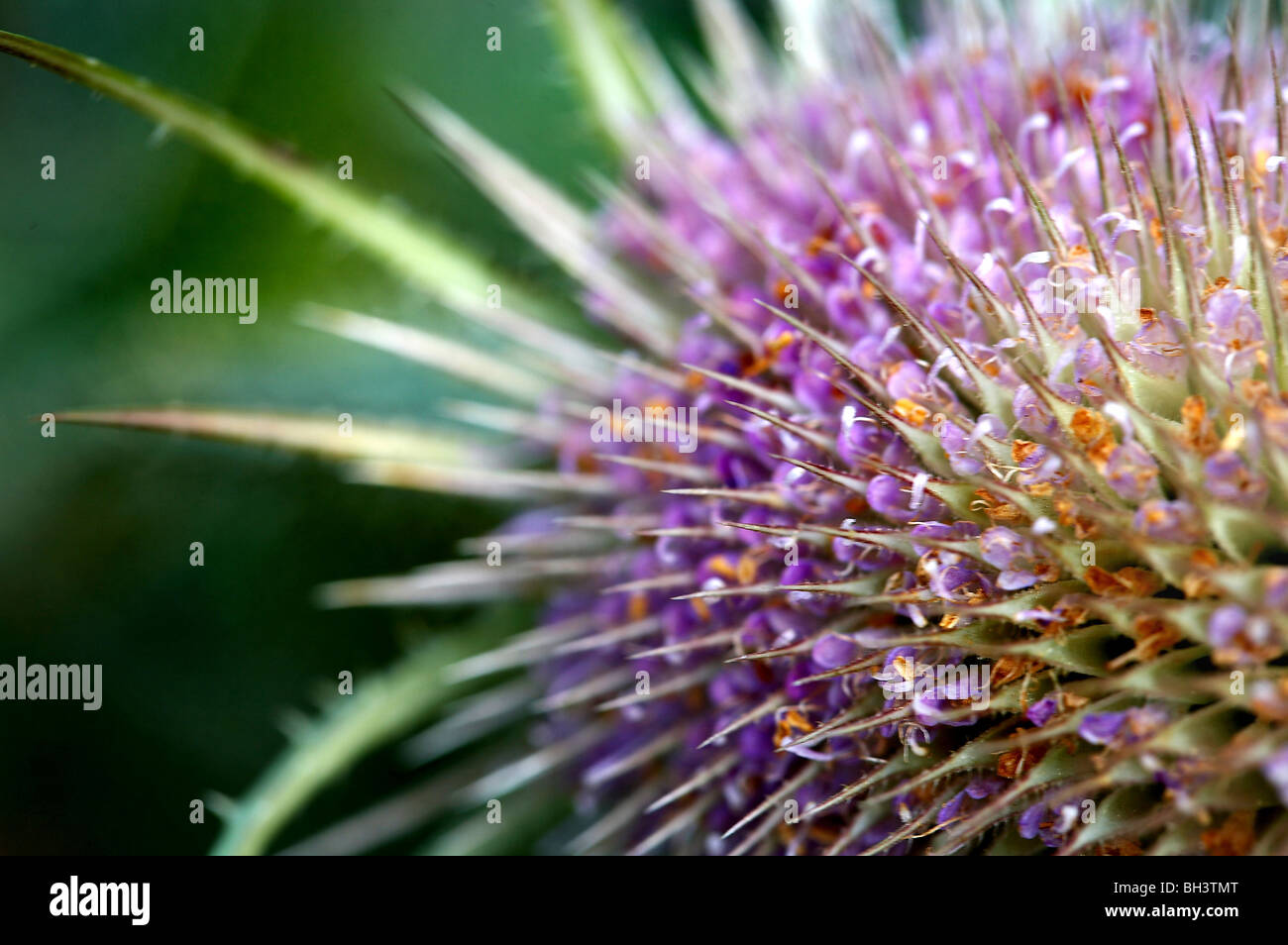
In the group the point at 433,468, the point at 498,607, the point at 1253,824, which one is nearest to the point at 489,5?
the point at 433,468

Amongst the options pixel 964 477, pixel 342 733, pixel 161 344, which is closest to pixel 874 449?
pixel 964 477

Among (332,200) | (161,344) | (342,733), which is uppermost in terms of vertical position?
(332,200)

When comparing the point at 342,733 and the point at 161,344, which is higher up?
the point at 161,344

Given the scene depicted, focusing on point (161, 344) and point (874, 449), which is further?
point (161, 344)

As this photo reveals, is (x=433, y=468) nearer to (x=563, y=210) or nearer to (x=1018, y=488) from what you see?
(x=563, y=210)

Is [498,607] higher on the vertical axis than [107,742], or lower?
higher

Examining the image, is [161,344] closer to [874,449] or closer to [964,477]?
[874,449]
